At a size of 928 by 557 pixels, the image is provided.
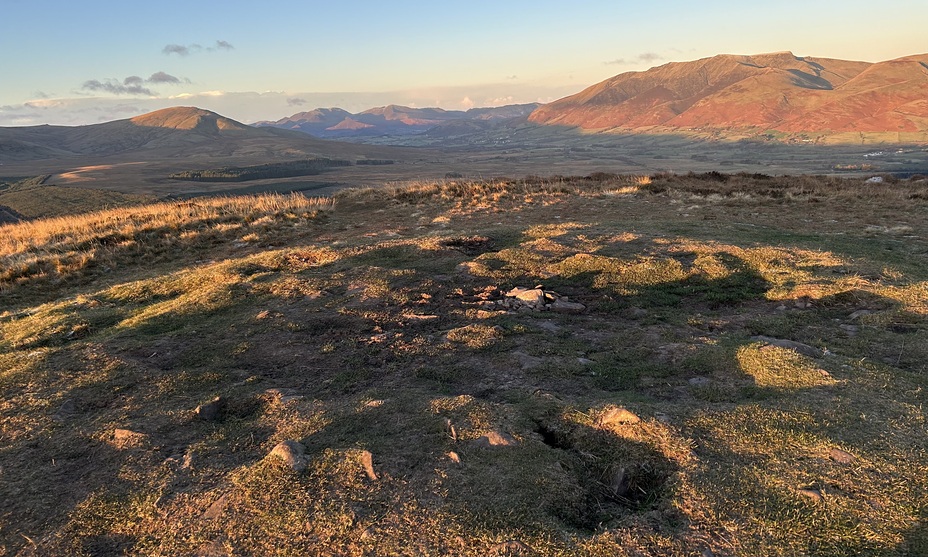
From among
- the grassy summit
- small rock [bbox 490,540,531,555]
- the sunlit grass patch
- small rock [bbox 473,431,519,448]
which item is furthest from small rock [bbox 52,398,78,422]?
the sunlit grass patch

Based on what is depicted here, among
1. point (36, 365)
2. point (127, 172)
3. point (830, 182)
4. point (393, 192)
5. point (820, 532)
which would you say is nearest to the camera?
point (820, 532)

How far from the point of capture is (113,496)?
4250mm

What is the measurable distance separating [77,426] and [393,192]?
25.5m

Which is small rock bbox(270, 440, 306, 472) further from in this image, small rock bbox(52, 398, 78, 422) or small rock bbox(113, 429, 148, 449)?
small rock bbox(52, 398, 78, 422)

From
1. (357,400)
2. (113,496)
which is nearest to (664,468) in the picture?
(357,400)

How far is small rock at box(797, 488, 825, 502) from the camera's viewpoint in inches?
147

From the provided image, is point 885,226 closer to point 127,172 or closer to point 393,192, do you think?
point 393,192

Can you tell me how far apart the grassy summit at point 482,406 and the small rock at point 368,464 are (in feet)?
0.07

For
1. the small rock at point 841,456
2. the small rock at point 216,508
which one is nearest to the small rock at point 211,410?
the small rock at point 216,508

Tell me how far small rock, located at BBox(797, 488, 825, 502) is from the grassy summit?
0.02 m

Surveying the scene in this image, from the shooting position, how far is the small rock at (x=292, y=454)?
438 cm

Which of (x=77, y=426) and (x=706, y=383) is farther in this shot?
(x=706, y=383)

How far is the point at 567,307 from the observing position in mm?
9062

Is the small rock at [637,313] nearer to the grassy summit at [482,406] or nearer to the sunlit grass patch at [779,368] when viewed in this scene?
the grassy summit at [482,406]
